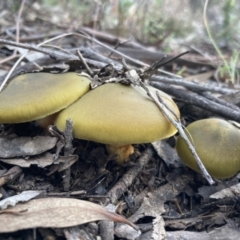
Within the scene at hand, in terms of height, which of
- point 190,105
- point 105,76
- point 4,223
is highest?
point 105,76

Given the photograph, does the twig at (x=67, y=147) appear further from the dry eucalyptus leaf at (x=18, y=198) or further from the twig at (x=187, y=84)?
the twig at (x=187, y=84)

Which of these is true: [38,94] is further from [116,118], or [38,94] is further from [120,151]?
[120,151]

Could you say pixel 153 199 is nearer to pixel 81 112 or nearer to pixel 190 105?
pixel 81 112

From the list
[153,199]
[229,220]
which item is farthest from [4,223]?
[229,220]

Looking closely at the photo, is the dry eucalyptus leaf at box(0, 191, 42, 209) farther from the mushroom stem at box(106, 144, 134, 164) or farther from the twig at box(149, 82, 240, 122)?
the twig at box(149, 82, 240, 122)

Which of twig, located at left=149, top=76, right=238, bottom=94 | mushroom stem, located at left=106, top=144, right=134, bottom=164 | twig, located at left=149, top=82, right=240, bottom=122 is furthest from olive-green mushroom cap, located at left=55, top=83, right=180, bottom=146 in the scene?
twig, located at left=149, top=76, right=238, bottom=94

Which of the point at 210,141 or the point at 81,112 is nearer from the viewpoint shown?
the point at 81,112
